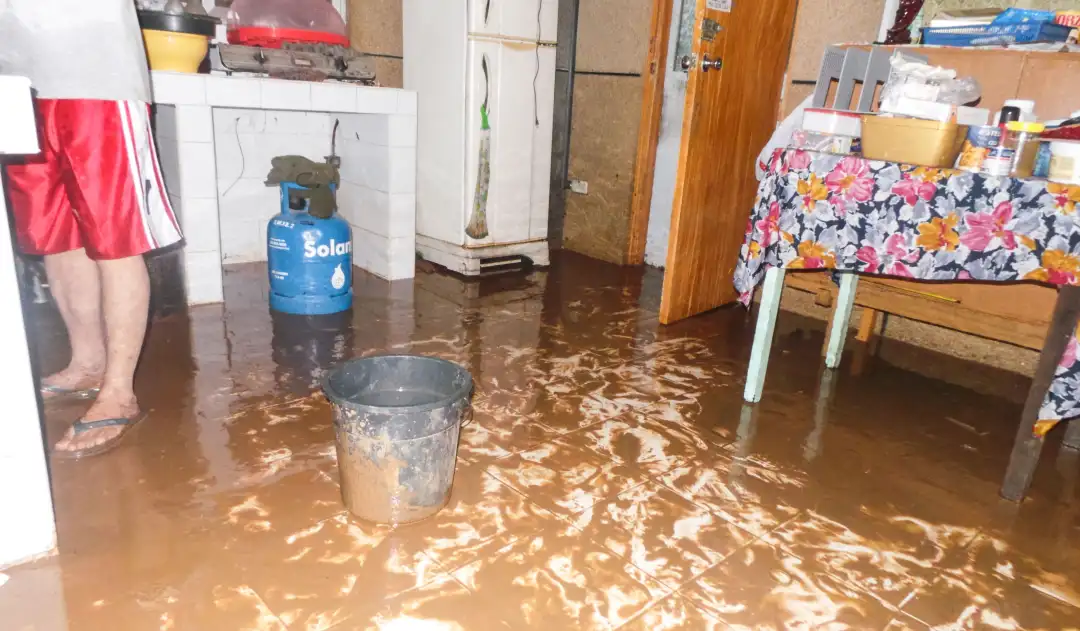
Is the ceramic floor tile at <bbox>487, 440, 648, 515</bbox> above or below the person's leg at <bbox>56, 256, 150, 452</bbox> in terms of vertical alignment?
below

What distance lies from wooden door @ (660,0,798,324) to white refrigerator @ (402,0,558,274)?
953 millimetres

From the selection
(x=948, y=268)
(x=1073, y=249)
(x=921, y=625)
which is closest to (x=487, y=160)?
(x=948, y=268)

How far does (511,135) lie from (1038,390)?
2.29 meters

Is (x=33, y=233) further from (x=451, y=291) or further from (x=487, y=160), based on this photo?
(x=487, y=160)

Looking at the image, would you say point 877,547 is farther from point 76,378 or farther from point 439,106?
point 439,106

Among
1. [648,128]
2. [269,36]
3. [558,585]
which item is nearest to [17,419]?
[558,585]

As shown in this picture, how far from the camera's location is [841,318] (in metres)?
2.38

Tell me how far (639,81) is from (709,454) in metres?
2.24

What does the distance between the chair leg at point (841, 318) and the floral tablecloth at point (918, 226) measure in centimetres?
59

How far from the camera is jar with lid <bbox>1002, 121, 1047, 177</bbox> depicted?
1579mm

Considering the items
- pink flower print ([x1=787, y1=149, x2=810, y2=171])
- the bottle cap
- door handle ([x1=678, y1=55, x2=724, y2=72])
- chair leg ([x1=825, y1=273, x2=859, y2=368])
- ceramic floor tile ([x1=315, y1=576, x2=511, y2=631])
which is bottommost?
ceramic floor tile ([x1=315, y1=576, x2=511, y2=631])

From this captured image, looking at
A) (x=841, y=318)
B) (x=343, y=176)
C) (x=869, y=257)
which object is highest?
(x=869, y=257)

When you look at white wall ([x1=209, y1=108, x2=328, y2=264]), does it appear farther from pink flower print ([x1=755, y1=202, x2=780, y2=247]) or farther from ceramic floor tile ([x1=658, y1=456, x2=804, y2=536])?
ceramic floor tile ([x1=658, y1=456, x2=804, y2=536])

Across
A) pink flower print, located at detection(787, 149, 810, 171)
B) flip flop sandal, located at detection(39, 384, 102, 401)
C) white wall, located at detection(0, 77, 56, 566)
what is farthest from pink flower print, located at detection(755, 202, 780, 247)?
flip flop sandal, located at detection(39, 384, 102, 401)
